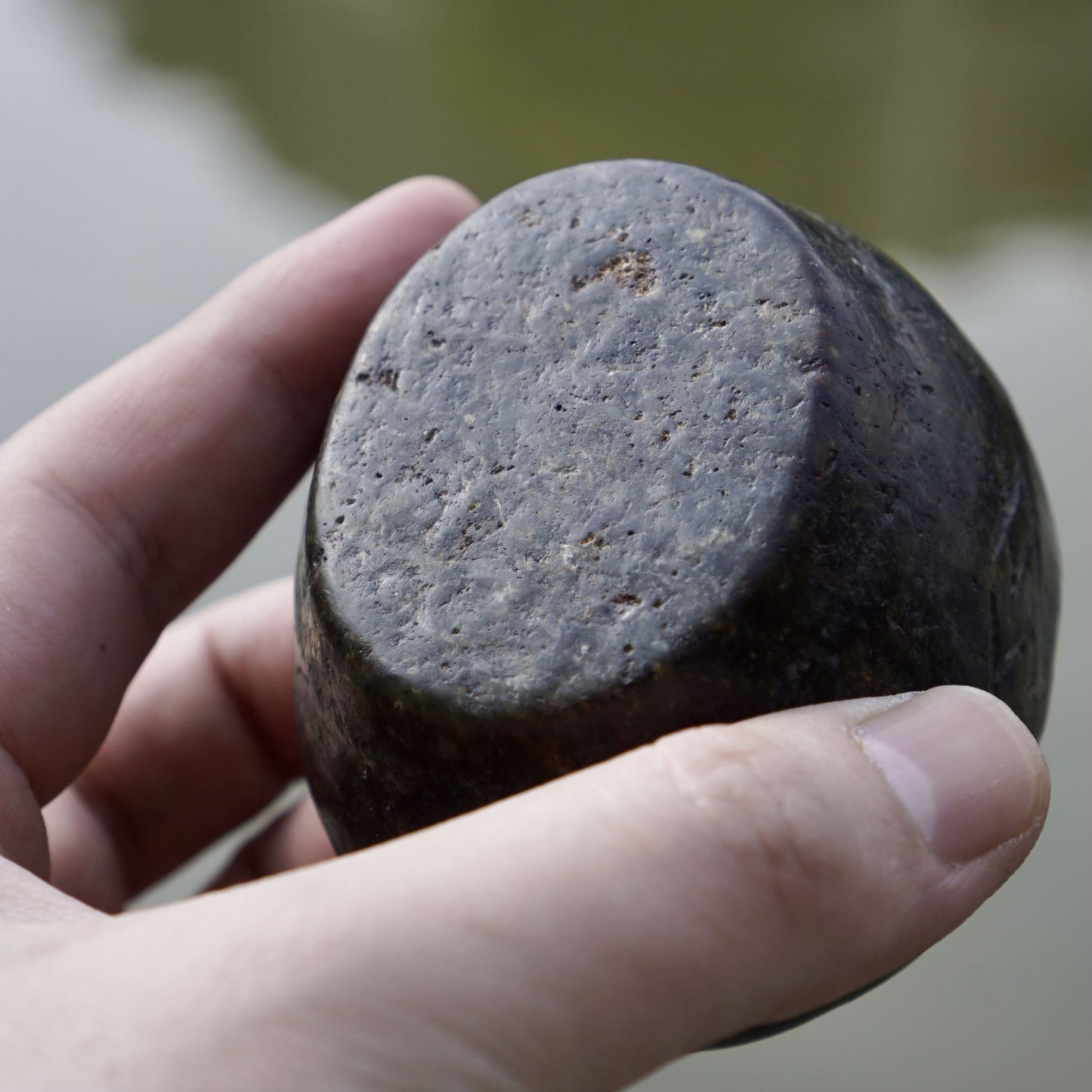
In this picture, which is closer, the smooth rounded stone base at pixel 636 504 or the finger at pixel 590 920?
the finger at pixel 590 920

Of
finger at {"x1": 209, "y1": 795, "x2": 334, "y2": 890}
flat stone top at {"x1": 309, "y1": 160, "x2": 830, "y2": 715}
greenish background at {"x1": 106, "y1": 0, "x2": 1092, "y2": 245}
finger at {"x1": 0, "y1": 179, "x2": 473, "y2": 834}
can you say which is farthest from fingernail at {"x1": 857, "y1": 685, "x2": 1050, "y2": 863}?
greenish background at {"x1": 106, "y1": 0, "x2": 1092, "y2": 245}

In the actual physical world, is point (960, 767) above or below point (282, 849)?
above

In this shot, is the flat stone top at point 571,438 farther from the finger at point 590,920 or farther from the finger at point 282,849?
the finger at point 282,849

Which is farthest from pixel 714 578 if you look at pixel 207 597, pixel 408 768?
pixel 207 597

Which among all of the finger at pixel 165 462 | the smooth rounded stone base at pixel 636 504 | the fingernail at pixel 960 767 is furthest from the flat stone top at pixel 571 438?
the finger at pixel 165 462

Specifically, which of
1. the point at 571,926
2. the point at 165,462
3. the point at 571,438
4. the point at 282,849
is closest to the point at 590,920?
the point at 571,926

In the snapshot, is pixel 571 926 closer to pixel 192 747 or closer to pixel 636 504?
pixel 636 504
